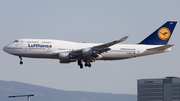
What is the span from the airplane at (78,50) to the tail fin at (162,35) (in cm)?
109

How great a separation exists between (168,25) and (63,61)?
23956 millimetres

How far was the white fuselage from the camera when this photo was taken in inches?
2591

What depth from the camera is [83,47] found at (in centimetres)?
6800

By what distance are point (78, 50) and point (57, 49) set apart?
4.38 metres

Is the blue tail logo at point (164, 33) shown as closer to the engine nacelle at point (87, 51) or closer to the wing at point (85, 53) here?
the wing at point (85, 53)

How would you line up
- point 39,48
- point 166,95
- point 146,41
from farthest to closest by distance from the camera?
point 166,95 → point 146,41 → point 39,48

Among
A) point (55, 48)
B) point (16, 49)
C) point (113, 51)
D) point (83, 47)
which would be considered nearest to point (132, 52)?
point (113, 51)

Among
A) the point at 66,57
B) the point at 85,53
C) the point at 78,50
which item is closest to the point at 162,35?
the point at 85,53

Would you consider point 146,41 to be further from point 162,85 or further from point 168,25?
point 162,85

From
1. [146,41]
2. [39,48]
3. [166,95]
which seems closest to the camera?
[39,48]

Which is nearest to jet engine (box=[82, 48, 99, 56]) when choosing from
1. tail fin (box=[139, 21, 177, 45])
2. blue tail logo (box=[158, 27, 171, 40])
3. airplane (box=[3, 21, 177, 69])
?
airplane (box=[3, 21, 177, 69])

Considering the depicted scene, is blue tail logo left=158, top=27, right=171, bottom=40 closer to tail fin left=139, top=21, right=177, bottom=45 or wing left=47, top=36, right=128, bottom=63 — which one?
tail fin left=139, top=21, right=177, bottom=45

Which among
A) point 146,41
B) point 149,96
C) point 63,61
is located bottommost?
point 149,96

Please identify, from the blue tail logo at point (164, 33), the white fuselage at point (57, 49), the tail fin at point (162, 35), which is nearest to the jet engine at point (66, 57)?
the white fuselage at point (57, 49)
